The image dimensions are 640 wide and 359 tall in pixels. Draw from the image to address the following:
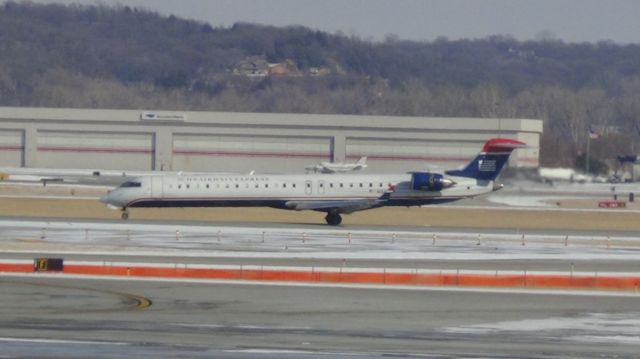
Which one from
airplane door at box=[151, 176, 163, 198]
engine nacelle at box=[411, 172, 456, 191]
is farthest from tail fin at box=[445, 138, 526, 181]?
airplane door at box=[151, 176, 163, 198]

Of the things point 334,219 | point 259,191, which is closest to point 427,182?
point 334,219

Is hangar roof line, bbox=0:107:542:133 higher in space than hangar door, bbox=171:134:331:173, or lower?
higher

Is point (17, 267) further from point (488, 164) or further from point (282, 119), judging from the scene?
point (282, 119)

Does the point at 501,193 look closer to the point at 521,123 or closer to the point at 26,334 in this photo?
the point at 521,123

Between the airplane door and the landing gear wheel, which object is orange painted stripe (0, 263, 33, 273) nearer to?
the airplane door

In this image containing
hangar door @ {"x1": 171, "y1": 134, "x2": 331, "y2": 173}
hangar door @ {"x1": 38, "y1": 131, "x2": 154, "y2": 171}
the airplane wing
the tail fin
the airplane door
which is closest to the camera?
the airplane wing

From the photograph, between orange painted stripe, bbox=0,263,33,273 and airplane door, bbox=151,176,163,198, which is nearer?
orange painted stripe, bbox=0,263,33,273

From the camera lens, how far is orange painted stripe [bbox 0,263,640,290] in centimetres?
3347

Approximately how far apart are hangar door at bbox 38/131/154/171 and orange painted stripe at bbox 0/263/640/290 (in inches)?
3385

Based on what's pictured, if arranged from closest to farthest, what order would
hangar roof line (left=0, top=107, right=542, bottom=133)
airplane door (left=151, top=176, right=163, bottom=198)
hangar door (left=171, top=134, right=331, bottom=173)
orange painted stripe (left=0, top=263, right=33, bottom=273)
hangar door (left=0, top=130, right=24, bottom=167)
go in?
orange painted stripe (left=0, top=263, right=33, bottom=273), airplane door (left=151, top=176, right=163, bottom=198), hangar roof line (left=0, top=107, right=542, bottom=133), hangar door (left=171, top=134, right=331, bottom=173), hangar door (left=0, top=130, right=24, bottom=167)

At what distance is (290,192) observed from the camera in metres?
57.3

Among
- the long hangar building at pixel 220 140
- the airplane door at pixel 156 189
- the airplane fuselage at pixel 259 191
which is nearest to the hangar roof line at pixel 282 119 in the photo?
the long hangar building at pixel 220 140

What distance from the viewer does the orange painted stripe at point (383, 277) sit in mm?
33469

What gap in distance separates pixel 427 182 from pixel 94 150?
6736 cm
